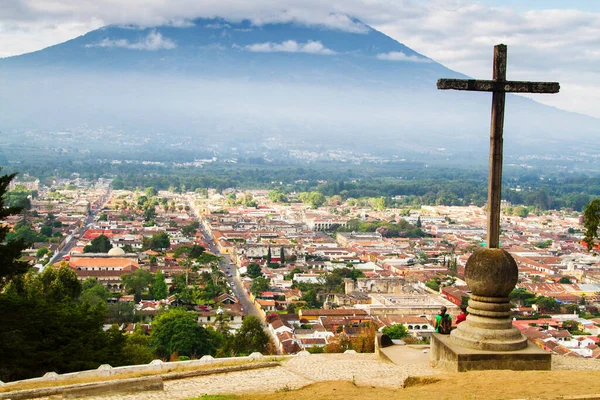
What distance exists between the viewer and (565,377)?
708 centimetres

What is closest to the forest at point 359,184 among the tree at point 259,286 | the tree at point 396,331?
the tree at point 259,286

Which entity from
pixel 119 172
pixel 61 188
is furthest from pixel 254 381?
pixel 119 172

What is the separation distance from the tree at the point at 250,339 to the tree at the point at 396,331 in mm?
5138

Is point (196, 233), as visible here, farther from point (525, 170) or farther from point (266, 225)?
point (525, 170)

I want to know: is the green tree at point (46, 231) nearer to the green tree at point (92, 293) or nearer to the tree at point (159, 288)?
the green tree at point (92, 293)

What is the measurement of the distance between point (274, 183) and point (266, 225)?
4909 centimetres

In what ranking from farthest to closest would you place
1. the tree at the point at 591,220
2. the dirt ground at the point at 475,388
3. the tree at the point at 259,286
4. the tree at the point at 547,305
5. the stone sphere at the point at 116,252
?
1. the stone sphere at the point at 116,252
2. the tree at the point at 259,286
3. the tree at the point at 547,305
4. the tree at the point at 591,220
5. the dirt ground at the point at 475,388

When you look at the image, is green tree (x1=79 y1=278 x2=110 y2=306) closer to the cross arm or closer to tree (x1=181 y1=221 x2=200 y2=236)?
tree (x1=181 y1=221 x2=200 y2=236)

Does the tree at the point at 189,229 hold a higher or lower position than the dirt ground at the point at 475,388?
lower

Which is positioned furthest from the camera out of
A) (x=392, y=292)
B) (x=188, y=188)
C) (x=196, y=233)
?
(x=188, y=188)

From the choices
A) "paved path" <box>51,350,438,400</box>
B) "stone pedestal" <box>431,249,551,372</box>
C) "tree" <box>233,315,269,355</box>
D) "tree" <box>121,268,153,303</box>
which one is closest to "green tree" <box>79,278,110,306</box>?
"tree" <box>121,268,153,303</box>

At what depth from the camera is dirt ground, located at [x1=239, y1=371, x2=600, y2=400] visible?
6434mm

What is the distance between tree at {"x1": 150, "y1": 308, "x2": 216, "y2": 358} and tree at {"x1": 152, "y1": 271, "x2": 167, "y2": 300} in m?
10.5

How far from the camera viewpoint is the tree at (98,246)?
4631 cm
